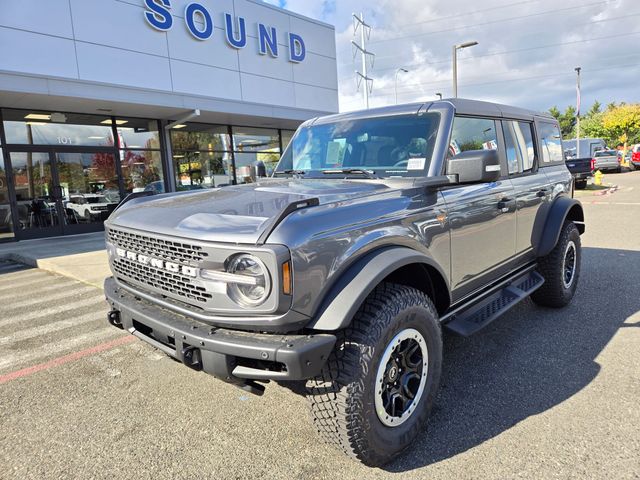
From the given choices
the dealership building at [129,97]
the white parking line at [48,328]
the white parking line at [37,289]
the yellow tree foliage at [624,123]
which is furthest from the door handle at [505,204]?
the yellow tree foliage at [624,123]

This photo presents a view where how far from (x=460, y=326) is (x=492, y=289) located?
0.68m

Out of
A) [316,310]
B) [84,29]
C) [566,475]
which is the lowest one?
[566,475]

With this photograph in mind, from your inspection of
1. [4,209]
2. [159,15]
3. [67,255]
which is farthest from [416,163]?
[159,15]

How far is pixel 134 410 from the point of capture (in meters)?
2.96

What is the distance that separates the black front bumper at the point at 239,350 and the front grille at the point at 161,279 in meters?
0.15

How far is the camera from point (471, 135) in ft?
11.0

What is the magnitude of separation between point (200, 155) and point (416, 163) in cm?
1353

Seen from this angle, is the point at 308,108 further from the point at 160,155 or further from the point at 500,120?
the point at 500,120

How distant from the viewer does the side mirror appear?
2.67 metres

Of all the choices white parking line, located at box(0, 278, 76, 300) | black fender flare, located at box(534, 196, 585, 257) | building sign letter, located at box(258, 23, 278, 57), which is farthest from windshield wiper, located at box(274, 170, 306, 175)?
building sign letter, located at box(258, 23, 278, 57)

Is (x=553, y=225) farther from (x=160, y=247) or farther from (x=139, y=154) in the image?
(x=139, y=154)

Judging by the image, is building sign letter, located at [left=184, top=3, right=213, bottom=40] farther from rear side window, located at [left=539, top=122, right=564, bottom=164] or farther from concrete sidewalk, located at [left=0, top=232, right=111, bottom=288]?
rear side window, located at [left=539, top=122, right=564, bottom=164]

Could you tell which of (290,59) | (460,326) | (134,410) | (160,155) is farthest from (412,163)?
(290,59)

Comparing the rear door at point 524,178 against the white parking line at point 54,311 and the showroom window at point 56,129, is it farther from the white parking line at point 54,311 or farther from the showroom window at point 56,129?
the showroom window at point 56,129
